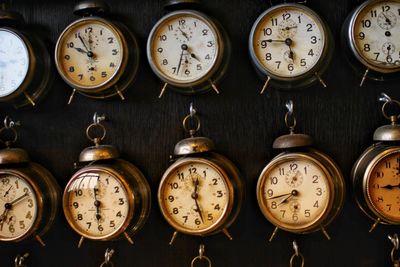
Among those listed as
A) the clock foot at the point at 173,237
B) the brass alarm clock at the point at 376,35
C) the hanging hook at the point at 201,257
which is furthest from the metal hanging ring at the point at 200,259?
the brass alarm clock at the point at 376,35

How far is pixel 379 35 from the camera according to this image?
177 cm

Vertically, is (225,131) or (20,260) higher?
(225,131)

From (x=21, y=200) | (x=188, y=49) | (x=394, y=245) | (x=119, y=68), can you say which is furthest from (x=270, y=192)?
(x=21, y=200)

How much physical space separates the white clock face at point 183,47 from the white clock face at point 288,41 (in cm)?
17

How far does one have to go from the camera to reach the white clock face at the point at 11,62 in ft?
6.36

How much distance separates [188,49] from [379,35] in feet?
2.32

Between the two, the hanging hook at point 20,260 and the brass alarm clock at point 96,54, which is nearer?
the brass alarm clock at point 96,54

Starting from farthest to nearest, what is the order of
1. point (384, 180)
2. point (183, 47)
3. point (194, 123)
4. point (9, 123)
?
point (9, 123), point (194, 123), point (183, 47), point (384, 180)

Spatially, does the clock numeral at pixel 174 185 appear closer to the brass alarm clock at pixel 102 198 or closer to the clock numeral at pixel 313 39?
the brass alarm clock at pixel 102 198

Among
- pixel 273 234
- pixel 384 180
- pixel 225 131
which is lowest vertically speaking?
pixel 273 234

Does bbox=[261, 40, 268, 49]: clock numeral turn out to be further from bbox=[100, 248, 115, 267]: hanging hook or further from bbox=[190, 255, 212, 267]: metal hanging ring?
bbox=[100, 248, 115, 267]: hanging hook

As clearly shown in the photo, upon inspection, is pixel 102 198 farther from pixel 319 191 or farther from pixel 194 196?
→ pixel 319 191

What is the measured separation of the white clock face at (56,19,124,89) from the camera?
1893 millimetres

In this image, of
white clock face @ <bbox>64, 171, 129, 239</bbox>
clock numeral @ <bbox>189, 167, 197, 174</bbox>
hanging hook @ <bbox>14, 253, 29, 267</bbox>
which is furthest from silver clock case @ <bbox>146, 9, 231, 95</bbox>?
hanging hook @ <bbox>14, 253, 29, 267</bbox>
